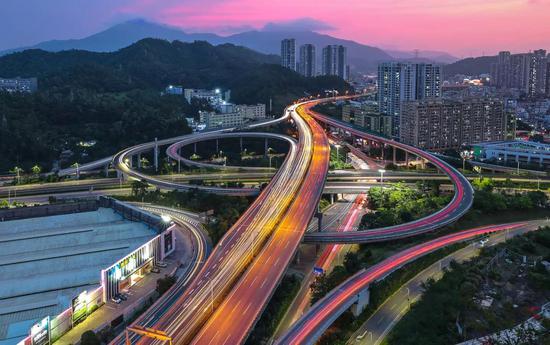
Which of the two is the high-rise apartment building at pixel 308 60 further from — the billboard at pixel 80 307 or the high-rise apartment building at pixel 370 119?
the billboard at pixel 80 307

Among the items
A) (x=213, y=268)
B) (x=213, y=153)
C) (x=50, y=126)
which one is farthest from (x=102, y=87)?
(x=213, y=268)

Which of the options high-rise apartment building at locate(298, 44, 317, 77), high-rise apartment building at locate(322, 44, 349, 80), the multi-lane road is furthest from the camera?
high-rise apartment building at locate(298, 44, 317, 77)

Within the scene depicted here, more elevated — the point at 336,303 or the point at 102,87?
the point at 102,87

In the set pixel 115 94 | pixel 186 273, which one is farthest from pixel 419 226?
pixel 115 94

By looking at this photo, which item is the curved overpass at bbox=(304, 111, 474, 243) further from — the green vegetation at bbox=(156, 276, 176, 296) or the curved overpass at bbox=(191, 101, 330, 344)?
the green vegetation at bbox=(156, 276, 176, 296)

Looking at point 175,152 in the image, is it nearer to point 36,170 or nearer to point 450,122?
point 36,170

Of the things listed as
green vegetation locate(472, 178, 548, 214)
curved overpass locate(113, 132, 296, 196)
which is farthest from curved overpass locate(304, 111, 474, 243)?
curved overpass locate(113, 132, 296, 196)

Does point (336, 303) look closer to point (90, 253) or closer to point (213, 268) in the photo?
point (213, 268)
